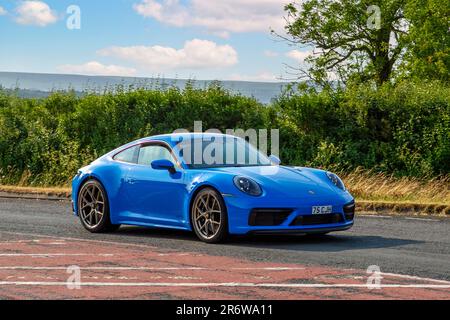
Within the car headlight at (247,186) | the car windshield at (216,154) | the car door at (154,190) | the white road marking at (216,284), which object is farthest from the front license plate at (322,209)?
the white road marking at (216,284)

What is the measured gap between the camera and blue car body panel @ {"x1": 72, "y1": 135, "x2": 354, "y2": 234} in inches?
514

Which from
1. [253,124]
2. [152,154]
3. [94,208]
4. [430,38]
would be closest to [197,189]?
[152,154]

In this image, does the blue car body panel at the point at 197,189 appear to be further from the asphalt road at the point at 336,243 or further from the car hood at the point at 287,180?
the asphalt road at the point at 336,243

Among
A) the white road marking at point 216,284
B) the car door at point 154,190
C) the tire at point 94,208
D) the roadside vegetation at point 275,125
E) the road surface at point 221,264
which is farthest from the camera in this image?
the roadside vegetation at point 275,125

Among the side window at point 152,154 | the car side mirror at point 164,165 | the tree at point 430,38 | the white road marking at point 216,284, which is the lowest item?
the white road marking at point 216,284

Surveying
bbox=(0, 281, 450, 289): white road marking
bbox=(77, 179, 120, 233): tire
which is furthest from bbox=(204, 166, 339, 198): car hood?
bbox=(0, 281, 450, 289): white road marking

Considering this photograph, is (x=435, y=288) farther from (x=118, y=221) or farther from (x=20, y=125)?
(x=20, y=125)

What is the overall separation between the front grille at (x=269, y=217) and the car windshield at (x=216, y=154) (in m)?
1.16

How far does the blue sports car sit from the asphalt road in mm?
268

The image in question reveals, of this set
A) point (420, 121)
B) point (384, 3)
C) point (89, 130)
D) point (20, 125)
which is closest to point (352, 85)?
point (420, 121)

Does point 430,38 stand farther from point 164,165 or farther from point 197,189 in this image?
point 197,189

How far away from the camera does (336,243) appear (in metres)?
13.5

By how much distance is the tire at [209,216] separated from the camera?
13133mm

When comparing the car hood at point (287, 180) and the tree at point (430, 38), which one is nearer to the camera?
the car hood at point (287, 180)
